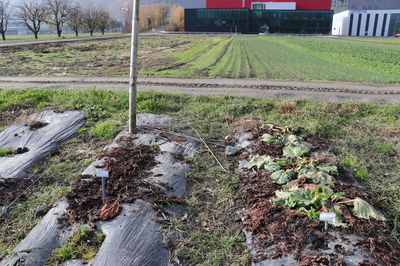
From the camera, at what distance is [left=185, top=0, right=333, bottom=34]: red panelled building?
9094 cm

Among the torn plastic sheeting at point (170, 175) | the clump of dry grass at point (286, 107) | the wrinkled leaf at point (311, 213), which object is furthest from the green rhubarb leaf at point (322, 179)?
the clump of dry grass at point (286, 107)

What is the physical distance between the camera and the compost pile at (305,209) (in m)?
3.97

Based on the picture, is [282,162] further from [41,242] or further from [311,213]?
[41,242]

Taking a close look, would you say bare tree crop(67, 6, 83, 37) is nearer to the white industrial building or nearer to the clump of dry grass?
Answer: the clump of dry grass

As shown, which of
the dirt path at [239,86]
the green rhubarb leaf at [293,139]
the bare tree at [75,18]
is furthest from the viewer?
the bare tree at [75,18]

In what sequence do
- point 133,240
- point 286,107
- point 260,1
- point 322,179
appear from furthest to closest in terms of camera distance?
1. point 260,1
2. point 286,107
3. point 322,179
4. point 133,240

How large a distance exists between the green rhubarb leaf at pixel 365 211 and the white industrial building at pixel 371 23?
359ft

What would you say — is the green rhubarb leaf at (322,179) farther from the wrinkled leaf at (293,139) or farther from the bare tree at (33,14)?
the bare tree at (33,14)

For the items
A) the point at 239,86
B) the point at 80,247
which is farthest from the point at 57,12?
the point at 80,247

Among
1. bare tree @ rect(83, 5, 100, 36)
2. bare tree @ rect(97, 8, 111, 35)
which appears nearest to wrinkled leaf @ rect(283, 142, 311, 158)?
bare tree @ rect(83, 5, 100, 36)

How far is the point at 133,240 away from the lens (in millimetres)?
4242

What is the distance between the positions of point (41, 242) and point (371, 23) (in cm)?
11390

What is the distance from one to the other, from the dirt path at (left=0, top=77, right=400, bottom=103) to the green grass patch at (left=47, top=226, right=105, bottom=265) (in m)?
7.98

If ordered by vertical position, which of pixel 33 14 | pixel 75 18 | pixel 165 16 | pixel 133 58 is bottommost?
pixel 133 58
